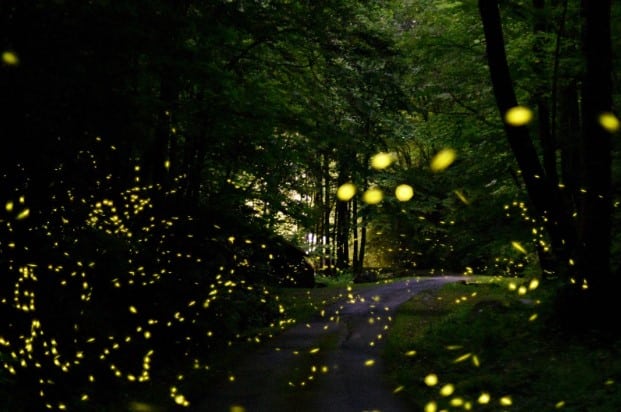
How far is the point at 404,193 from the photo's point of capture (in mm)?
37781

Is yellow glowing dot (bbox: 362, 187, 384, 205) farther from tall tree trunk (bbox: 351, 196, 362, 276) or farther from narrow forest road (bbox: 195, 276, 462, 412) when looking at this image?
narrow forest road (bbox: 195, 276, 462, 412)

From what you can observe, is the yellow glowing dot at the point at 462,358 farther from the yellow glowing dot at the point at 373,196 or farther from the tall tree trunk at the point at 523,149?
the yellow glowing dot at the point at 373,196

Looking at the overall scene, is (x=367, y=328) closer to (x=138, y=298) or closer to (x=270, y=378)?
(x=270, y=378)

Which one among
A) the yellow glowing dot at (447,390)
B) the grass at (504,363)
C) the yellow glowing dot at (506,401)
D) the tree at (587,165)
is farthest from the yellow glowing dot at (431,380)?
the tree at (587,165)

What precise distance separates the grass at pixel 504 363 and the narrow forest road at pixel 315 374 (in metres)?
0.45

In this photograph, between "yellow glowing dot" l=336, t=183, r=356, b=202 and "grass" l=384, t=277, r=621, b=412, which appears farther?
"yellow glowing dot" l=336, t=183, r=356, b=202

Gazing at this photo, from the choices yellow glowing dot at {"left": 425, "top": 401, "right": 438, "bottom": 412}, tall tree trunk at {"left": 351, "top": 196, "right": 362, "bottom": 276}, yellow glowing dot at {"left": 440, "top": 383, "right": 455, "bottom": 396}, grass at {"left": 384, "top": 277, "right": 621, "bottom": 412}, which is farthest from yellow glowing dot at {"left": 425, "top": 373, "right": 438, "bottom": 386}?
tall tree trunk at {"left": 351, "top": 196, "right": 362, "bottom": 276}

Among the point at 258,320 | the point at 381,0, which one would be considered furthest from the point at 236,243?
the point at 381,0

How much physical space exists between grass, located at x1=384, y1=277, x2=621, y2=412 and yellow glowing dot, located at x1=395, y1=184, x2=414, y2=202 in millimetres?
22475

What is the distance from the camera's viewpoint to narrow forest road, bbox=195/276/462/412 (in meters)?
8.34

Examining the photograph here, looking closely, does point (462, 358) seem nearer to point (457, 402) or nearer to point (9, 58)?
point (457, 402)

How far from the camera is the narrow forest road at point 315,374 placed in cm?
834

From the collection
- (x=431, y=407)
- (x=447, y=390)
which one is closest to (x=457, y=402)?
(x=431, y=407)

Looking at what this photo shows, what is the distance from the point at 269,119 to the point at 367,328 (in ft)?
23.2
